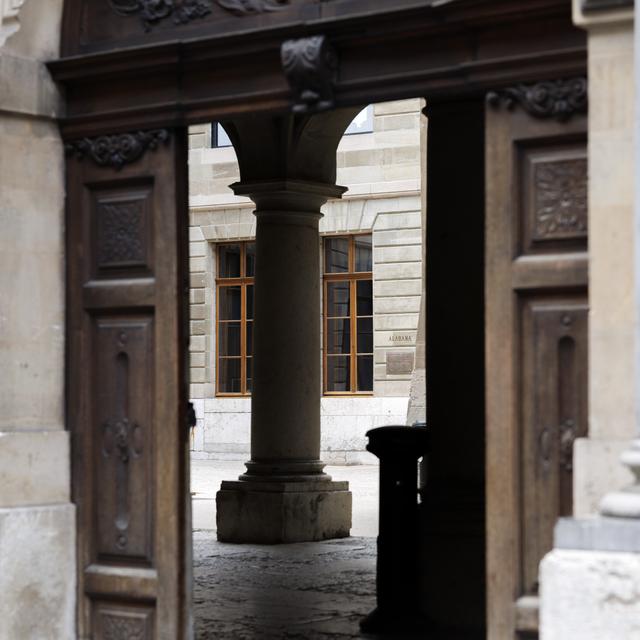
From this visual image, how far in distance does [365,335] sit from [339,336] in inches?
24.0

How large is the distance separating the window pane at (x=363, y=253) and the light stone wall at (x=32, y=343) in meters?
21.1

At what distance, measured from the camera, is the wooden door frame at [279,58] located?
6.69m

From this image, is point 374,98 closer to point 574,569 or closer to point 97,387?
point 97,387

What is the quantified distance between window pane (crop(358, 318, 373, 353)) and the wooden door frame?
21109 mm

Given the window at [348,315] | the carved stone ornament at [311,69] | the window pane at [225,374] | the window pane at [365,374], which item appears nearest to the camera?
the carved stone ornament at [311,69]

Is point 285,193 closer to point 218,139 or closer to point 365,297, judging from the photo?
point 365,297

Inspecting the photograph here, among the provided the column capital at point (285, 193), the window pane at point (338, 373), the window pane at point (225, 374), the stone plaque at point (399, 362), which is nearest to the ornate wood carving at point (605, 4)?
the column capital at point (285, 193)

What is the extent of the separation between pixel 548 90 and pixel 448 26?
60 centimetres

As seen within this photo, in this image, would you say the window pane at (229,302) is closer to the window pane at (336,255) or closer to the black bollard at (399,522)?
the window pane at (336,255)

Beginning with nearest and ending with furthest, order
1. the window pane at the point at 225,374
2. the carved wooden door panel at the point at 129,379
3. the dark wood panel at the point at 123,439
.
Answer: the carved wooden door panel at the point at 129,379 < the dark wood panel at the point at 123,439 < the window pane at the point at 225,374

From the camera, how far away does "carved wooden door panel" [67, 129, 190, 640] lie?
7695 mm

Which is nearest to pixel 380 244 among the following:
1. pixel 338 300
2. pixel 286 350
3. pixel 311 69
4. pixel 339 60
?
pixel 338 300

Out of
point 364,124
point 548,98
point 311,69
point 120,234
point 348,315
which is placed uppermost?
point 364,124

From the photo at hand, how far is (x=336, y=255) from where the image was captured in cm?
2948
